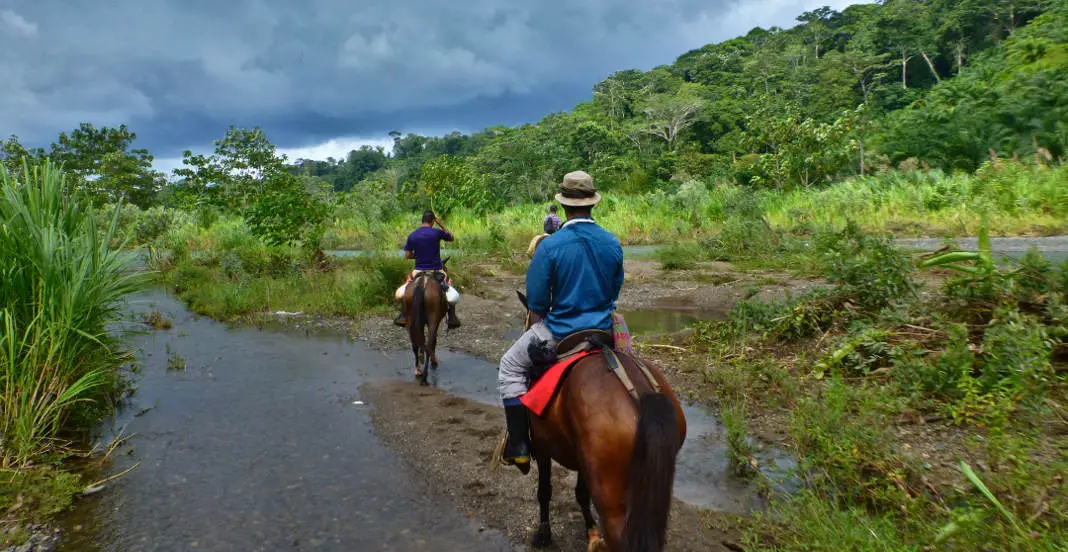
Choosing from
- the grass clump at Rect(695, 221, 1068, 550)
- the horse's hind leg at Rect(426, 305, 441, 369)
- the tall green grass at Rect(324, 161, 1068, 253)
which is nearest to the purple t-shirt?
the horse's hind leg at Rect(426, 305, 441, 369)

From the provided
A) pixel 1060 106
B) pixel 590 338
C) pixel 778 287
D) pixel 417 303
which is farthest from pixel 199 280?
pixel 1060 106

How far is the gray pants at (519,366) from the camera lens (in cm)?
354

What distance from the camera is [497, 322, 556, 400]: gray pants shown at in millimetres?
3541

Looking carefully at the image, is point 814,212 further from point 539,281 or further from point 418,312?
point 539,281

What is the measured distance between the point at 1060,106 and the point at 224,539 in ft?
88.6

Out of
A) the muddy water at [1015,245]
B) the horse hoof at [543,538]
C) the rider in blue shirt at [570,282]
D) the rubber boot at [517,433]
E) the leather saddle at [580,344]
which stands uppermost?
the rider in blue shirt at [570,282]

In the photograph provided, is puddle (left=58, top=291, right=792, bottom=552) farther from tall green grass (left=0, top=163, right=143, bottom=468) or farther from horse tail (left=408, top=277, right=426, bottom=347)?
tall green grass (left=0, top=163, right=143, bottom=468)

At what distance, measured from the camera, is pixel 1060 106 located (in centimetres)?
2012

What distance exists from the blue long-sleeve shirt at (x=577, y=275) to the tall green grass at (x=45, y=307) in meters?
4.32

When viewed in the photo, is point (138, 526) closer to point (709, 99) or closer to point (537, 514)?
point (537, 514)

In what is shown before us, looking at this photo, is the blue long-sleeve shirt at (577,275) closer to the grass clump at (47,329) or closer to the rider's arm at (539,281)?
the rider's arm at (539,281)

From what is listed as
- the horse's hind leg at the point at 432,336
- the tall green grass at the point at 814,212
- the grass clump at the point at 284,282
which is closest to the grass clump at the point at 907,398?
the horse's hind leg at the point at 432,336

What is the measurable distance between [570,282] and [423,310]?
5153mm

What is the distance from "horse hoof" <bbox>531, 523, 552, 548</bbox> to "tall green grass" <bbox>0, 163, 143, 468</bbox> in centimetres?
416
